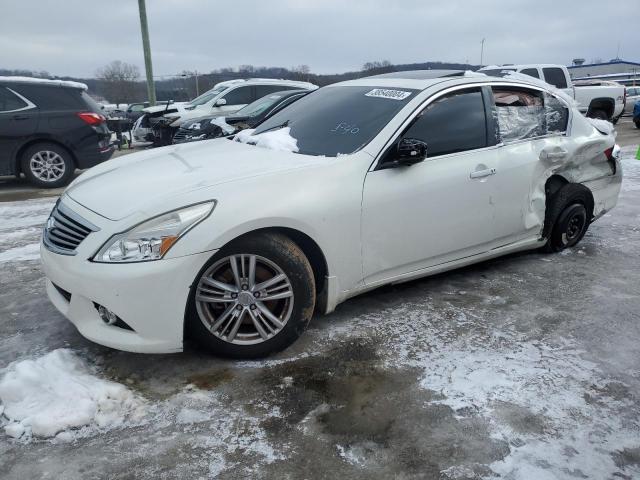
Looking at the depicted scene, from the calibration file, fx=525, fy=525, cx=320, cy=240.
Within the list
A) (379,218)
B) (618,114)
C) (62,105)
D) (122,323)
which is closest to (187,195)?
(122,323)

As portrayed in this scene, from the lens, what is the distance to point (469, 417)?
245 cm

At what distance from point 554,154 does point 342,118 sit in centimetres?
180

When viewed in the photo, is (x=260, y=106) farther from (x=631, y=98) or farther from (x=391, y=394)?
(x=631, y=98)

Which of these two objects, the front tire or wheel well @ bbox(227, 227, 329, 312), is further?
wheel well @ bbox(227, 227, 329, 312)

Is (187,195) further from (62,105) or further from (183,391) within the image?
(62,105)

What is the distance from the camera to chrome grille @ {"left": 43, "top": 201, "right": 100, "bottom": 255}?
2758 mm

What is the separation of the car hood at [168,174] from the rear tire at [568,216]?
2277mm

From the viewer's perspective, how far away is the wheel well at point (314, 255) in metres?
2.94

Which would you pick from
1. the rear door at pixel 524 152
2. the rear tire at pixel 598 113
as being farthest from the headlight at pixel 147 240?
the rear tire at pixel 598 113

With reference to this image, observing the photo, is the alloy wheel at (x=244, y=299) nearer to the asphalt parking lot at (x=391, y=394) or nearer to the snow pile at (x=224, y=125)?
the asphalt parking lot at (x=391, y=394)

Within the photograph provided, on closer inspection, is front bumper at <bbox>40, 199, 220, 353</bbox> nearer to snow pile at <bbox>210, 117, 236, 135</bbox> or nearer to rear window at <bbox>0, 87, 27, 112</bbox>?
rear window at <bbox>0, 87, 27, 112</bbox>

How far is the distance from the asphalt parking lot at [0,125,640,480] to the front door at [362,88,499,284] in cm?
43

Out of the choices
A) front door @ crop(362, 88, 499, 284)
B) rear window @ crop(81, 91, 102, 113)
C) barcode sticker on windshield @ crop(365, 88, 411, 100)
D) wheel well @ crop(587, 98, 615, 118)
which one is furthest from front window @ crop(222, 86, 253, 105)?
wheel well @ crop(587, 98, 615, 118)

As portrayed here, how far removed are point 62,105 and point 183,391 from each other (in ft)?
23.1
